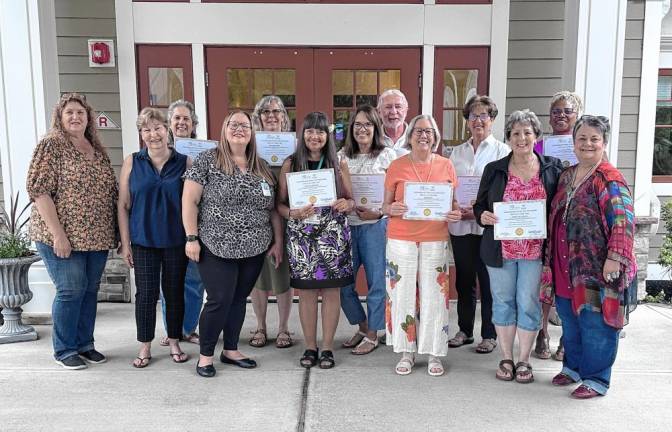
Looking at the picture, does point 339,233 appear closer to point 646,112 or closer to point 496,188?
point 496,188

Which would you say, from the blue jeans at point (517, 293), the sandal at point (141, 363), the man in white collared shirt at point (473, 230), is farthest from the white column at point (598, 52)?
the sandal at point (141, 363)

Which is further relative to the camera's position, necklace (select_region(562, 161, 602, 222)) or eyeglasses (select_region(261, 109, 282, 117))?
eyeglasses (select_region(261, 109, 282, 117))

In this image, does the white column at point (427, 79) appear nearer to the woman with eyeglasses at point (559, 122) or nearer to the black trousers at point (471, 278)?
the woman with eyeglasses at point (559, 122)

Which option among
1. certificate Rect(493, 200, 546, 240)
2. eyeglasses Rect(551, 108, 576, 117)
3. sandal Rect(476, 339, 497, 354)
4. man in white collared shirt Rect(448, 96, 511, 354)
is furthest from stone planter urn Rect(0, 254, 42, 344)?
eyeglasses Rect(551, 108, 576, 117)

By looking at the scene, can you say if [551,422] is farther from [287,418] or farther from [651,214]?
[651,214]

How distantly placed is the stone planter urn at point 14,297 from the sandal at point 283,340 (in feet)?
5.77

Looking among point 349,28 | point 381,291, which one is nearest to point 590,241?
point 381,291

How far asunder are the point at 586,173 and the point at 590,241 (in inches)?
14.2

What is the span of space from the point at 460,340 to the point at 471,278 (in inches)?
17.6

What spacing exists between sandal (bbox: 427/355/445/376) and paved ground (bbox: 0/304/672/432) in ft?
0.17

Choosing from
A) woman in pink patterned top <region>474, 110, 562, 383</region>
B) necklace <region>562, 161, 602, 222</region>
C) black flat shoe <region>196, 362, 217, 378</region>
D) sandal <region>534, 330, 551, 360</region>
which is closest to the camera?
necklace <region>562, 161, 602, 222</region>

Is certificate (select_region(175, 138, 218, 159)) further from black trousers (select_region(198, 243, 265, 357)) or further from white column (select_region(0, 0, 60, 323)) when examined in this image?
white column (select_region(0, 0, 60, 323))

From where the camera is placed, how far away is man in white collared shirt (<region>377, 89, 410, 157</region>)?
351cm

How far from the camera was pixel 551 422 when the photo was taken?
Result: 2.64 metres
